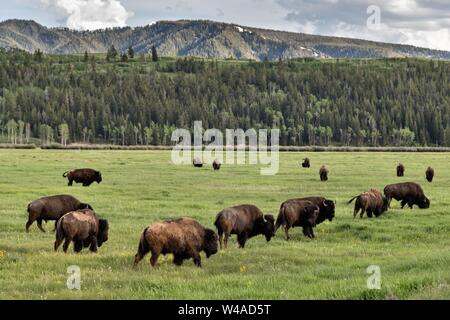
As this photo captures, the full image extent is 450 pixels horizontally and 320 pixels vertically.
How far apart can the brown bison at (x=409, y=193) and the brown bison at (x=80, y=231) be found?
1820 centimetres

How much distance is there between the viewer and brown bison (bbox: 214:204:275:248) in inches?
766

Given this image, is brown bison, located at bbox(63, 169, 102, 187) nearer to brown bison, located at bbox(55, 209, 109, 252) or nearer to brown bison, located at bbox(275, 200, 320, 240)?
brown bison, located at bbox(275, 200, 320, 240)

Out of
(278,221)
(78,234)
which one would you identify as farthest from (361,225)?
(78,234)

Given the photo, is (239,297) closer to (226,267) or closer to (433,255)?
(226,267)

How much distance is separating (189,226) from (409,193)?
61.9ft

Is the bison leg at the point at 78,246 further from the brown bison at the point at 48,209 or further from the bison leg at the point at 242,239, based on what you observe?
the bison leg at the point at 242,239

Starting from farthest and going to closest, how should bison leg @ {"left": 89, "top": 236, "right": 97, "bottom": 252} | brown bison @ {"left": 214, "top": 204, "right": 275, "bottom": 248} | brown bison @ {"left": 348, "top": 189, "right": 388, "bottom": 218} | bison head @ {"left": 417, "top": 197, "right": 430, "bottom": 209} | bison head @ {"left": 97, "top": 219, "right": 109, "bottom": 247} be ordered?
1. bison head @ {"left": 417, "top": 197, "right": 430, "bottom": 209}
2. brown bison @ {"left": 348, "top": 189, "right": 388, "bottom": 218}
3. brown bison @ {"left": 214, "top": 204, "right": 275, "bottom": 248}
4. bison head @ {"left": 97, "top": 219, "right": 109, "bottom": 247}
5. bison leg @ {"left": 89, "top": 236, "right": 97, "bottom": 252}

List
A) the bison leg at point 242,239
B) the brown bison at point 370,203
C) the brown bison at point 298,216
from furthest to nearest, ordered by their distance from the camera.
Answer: the brown bison at point 370,203 → the brown bison at point 298,216 → the bison leg at point 242,239

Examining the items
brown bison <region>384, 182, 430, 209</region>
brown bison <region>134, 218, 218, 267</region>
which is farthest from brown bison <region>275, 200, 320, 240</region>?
brown bison <region>384, 182, 430, 209</region>

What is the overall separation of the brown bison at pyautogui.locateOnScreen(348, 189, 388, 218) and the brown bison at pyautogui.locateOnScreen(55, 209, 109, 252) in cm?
1317

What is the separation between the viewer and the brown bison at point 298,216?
72.6 feet

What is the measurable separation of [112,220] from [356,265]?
1289 cm

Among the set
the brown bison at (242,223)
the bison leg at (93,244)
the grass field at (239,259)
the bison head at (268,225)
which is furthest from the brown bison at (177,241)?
the bison head at (268,225)
